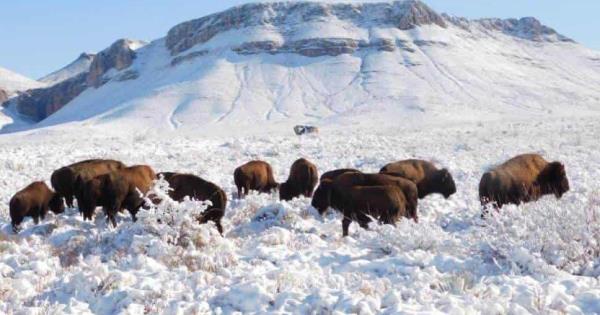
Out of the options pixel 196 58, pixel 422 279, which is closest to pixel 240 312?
pixel 422 279

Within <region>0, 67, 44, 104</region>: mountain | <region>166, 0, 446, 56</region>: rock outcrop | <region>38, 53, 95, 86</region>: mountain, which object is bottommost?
<region>0, 67, 44, 104</region>: mountain

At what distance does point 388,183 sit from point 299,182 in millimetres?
3667

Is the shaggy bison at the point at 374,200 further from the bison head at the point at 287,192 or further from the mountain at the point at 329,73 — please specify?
the mountain at the point at 329,73

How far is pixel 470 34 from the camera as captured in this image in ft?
419

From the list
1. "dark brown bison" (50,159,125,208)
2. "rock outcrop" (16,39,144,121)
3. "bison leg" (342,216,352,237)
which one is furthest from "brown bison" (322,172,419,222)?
"rock outcrop" (16,39,144,121)

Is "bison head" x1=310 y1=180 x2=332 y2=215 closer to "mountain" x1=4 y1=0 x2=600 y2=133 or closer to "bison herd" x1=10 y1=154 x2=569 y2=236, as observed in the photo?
"bison herd" x1=10 y1=154 x2=569 y2=236

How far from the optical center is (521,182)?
11.3 metres

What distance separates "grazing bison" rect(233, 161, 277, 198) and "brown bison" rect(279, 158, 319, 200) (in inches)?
33.0

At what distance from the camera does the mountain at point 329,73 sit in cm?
8119

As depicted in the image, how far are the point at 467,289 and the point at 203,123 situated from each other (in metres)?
73.5

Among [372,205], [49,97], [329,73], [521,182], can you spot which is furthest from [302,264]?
[49,97]

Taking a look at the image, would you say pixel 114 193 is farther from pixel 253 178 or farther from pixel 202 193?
pixel 253 178

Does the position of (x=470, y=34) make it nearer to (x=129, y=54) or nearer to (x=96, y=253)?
(x=129, y=54)

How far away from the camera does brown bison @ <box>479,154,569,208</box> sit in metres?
11.1
